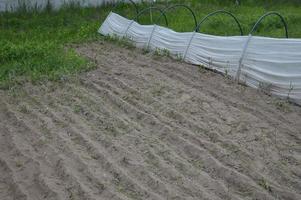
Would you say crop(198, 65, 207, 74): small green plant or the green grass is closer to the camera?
crop(198, 65, 207, 74): small green plant

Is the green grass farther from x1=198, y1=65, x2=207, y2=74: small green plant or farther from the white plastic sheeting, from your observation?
x1=198, y1=65, x2=207, y2=74: small green plant

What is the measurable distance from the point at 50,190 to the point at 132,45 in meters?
5.20

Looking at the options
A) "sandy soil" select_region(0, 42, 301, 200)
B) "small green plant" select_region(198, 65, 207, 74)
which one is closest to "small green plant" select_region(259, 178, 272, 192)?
"sandy soil" select_region(0, 42, 301, 200)

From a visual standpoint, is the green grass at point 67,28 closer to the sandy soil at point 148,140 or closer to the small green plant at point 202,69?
the sandy soil at point 148,140

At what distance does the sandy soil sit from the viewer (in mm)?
3953

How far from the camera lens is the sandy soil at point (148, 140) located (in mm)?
3953

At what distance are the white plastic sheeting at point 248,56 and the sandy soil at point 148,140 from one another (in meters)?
0.21

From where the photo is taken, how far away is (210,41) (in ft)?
23.4

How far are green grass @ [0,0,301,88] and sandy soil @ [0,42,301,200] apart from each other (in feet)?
2.23

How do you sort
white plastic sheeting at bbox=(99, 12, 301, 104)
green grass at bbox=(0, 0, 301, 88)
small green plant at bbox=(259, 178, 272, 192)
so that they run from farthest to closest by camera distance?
green grass at bbox=(0, 0, 301, 88) → white plastic sheeting at bbox=(99, 12, 301, 104) → small green plant at bbox=(259, 178, 272, 192)

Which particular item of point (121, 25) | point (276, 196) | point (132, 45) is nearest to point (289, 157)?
point (276, 196)

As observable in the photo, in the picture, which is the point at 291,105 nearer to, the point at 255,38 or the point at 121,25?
the point at 255,38

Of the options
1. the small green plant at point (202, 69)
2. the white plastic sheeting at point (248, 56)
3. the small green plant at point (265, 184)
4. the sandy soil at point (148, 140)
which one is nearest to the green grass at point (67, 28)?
the sandy soil at point (148, 140)

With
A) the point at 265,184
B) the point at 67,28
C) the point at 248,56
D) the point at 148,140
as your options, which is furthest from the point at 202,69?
the point at 67,28
